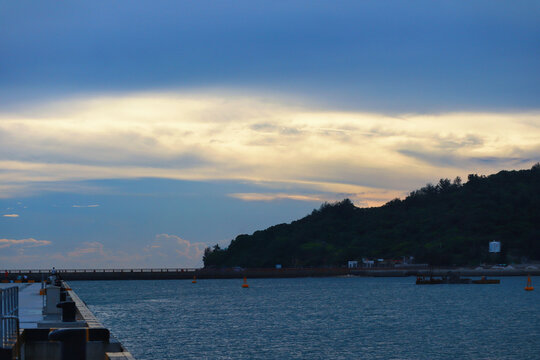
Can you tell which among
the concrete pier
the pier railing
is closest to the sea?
the concrete pier

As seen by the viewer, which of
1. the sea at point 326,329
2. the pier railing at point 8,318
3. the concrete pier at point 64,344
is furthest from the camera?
the sea at point 326,329

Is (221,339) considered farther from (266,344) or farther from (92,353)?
(92,353)

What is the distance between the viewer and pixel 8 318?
19547 millimetres

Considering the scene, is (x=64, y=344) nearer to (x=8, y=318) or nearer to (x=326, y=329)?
(x=8, y=318)

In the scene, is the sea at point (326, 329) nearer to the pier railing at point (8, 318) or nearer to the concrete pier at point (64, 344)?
the concrete pier at point (64, 344)

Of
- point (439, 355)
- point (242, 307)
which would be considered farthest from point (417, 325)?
point (242, 307)

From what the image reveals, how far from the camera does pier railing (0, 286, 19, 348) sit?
64.0 ft

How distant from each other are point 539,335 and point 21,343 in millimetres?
56130

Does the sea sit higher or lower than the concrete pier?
lower

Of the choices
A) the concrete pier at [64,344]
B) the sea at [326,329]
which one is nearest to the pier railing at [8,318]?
the concrete pier at [64,344]

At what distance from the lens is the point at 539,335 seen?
67.9m

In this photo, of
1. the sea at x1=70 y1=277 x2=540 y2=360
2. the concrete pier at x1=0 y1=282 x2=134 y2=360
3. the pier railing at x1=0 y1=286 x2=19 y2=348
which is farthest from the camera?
the sea at x1=70 y1=277 x2=540 y2=360

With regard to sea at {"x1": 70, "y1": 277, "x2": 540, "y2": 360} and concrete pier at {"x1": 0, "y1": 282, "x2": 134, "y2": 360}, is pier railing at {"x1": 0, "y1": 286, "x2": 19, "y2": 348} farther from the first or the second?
sea at {"x1": 70, "y1": 277, "x2": 540, "y2": 360}

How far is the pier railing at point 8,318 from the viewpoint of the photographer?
769 inches
